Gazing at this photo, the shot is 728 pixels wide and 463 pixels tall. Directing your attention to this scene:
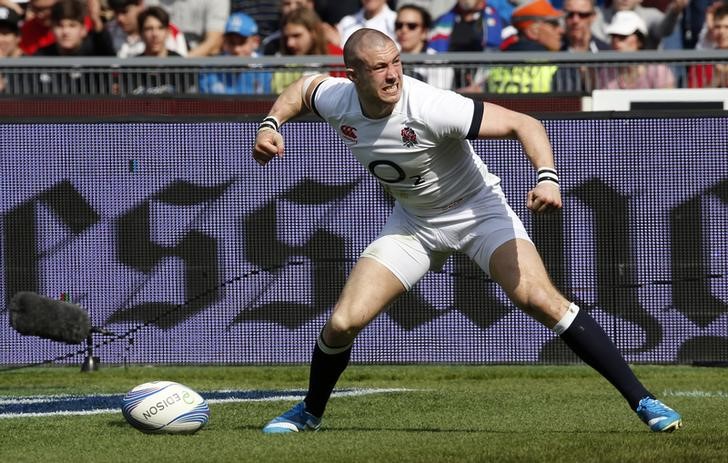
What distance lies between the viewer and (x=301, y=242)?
12500 millimetres

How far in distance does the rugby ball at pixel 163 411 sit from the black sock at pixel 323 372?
24.5 inches

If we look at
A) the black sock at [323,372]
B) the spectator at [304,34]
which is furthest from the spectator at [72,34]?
the black sock at [323,372]

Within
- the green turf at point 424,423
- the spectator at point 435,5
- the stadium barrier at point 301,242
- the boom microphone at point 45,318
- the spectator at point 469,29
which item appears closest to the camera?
the green turf at point 424,423

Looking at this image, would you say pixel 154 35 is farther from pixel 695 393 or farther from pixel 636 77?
pixel 695 393

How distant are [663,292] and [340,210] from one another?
288cm

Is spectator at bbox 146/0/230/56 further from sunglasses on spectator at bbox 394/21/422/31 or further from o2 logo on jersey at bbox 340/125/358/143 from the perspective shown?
o2 logo on jersey at bbox 340/125/358/143

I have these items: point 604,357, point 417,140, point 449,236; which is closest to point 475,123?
point 417,140

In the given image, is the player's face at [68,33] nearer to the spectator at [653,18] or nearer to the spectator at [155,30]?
the spectator at [155,30]

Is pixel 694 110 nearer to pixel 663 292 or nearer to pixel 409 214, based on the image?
pixel 663 292

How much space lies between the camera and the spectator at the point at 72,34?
15.4m

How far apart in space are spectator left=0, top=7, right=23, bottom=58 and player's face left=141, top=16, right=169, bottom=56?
5.08ft

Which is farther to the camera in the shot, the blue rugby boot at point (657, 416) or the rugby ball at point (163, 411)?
the rugby ball at point (163, 411)

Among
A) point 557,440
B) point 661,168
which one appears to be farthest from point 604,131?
point 557,440

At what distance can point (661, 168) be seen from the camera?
1243cm
